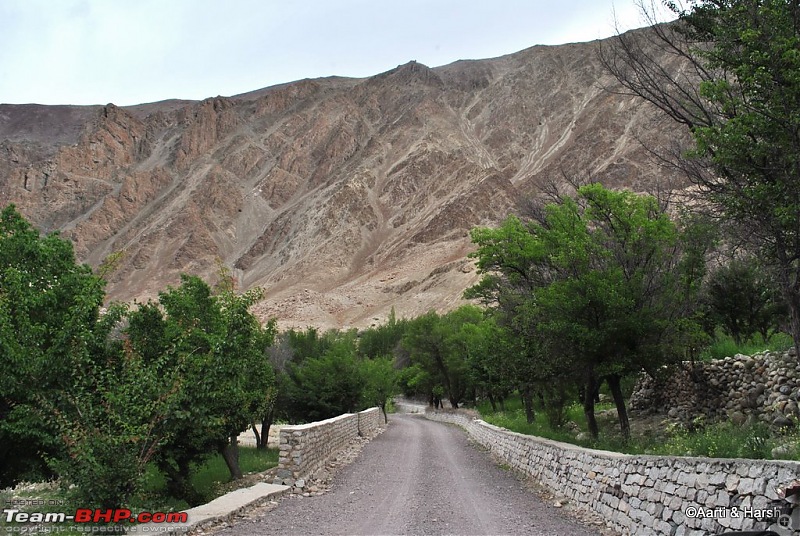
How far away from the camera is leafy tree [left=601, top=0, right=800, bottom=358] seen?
7512 mm

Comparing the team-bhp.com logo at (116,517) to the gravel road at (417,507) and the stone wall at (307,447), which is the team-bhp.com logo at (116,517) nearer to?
the gravel road at (417,507)

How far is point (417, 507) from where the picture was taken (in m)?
9.48

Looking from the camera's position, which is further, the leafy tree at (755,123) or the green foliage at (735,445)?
the leafy tree at (755,123)

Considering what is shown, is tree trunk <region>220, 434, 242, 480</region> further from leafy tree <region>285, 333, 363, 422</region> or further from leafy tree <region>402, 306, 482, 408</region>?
leafy tree <region>402, 306, 482, 408</region>

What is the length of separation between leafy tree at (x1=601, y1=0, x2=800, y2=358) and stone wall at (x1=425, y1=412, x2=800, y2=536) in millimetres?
3451

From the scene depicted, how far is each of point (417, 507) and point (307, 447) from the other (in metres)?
3.54

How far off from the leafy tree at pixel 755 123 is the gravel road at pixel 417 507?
16.4 ft

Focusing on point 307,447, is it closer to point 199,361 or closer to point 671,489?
point 199,361

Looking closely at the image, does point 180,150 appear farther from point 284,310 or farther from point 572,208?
point 572,208

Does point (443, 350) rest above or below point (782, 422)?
above

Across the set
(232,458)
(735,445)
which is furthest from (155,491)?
(735,445)

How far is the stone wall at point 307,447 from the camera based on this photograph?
452 inches

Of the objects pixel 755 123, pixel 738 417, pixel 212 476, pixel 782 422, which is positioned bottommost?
pixel 212 476

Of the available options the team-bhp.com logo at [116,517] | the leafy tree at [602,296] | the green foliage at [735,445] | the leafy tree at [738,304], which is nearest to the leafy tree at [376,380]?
the leafy tree at [602,296]
